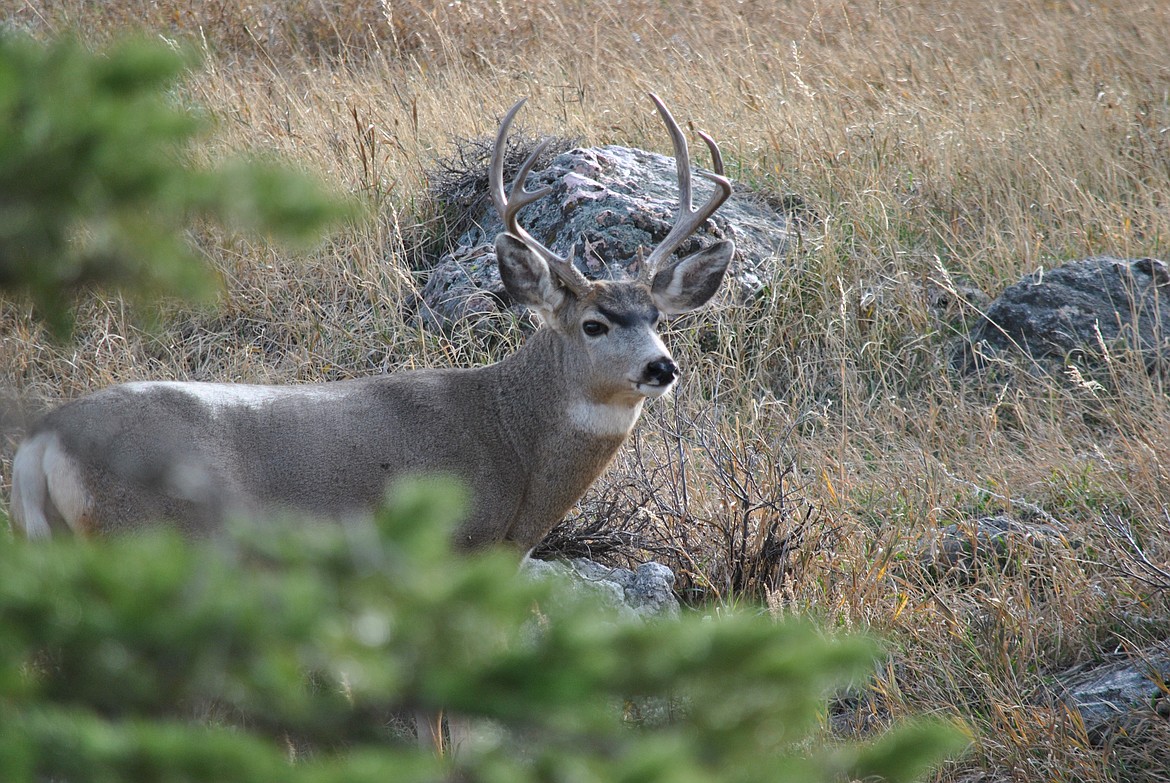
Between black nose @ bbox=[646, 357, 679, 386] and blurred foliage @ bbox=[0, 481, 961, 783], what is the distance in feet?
9.58

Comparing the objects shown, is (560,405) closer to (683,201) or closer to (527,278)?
(527,278)

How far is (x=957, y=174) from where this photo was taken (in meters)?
8.23

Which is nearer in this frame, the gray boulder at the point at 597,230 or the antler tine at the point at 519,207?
the antler tine at the point at 519,207

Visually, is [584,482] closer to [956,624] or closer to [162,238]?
[956,624]

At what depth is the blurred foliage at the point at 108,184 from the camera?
1.25m

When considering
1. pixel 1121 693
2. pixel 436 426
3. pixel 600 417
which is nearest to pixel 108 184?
pixel 436 426

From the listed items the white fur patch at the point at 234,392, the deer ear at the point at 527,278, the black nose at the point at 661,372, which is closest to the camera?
the white fur patch at the point at 234,392

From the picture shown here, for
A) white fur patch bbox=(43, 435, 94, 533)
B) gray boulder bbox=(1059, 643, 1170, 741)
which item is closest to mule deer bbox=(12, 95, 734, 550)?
white fur patch bbox=(43, 435, 94, 533)

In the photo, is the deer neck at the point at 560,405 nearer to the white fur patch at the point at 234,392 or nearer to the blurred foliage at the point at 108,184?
the white fur patch at the point at 234,392

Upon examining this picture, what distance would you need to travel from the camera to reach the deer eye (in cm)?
462

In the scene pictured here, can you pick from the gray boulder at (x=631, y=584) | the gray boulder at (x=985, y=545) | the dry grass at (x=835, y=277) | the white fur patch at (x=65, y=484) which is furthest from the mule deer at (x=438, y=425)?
the gray boulder at (x=985, y=545)

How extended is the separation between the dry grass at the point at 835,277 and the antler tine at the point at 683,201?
786mm

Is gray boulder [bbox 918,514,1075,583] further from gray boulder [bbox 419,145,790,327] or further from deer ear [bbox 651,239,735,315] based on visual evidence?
gray boulder [bbox 419,145,790,327]

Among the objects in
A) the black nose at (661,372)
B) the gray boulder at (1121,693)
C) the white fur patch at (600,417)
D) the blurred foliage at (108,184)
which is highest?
the blurred foliage at (108,184)
